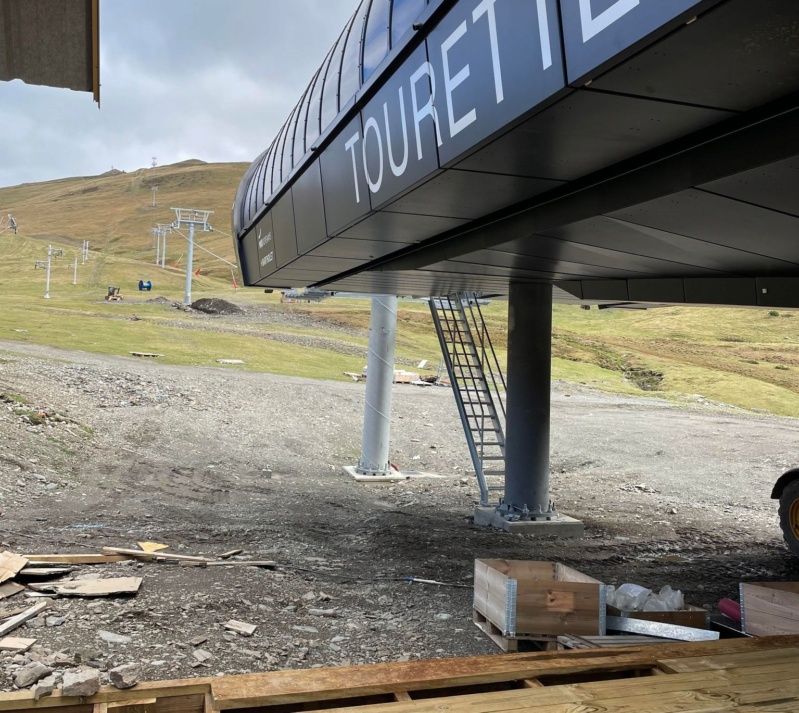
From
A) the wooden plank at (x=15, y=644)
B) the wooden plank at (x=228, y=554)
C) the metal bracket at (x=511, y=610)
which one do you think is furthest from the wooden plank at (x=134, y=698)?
the wooden plank at (x=228, y=554)

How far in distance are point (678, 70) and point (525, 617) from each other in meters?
4.99

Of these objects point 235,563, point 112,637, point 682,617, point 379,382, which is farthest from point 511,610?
point 379,382

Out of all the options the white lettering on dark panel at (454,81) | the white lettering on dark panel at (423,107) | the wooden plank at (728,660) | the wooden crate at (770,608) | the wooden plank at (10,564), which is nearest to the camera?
the wooden plank at (728,660)

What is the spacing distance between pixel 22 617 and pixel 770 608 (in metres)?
6.82

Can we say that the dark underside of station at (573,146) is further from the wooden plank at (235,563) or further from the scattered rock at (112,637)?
the scattered rock at (112,637)

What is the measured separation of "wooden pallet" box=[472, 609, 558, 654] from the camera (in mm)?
6824

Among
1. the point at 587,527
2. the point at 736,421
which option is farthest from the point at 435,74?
the point at 736,421

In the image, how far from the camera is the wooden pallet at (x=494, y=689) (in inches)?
142

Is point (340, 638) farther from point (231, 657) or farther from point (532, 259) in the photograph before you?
point (532, 259)

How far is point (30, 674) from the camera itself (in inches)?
207

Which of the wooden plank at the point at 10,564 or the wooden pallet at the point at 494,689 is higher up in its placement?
the wooden pallet at the point at 494,689

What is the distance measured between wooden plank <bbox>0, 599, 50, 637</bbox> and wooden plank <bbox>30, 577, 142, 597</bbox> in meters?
0.32

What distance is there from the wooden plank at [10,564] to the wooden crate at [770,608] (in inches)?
291

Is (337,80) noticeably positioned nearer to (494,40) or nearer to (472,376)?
(494,40)
